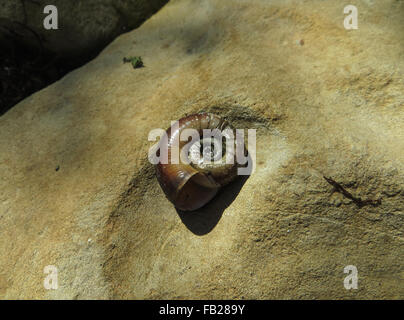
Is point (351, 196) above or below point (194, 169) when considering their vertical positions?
below

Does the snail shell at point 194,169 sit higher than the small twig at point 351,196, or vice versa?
the snail shell at point 194,169

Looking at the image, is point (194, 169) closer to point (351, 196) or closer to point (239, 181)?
point (239, 181)

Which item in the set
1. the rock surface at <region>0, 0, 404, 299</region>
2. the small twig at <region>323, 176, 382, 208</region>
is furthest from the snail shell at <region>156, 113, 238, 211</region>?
the small twig at <region>323, 176, 382, 208</region>

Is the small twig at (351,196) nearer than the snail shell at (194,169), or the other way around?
the small twig at (351,196)

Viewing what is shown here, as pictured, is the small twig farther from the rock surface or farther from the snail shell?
A: the snail shell

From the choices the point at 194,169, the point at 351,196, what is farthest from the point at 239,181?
the point at 351,196

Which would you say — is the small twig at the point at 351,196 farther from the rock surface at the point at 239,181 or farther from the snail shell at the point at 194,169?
the snail shell at the point at 194,169

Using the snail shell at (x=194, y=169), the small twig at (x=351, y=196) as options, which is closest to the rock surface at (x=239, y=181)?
the small twig at (x=351, y=196)
